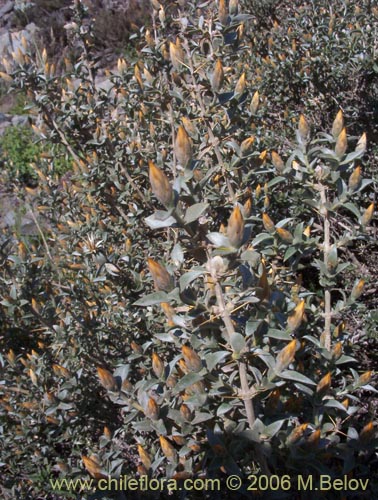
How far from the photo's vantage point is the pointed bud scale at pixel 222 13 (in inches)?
68.6

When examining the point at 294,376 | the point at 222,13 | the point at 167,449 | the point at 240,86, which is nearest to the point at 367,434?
the point at 294,376

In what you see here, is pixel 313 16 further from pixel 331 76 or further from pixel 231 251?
pixel 231 251

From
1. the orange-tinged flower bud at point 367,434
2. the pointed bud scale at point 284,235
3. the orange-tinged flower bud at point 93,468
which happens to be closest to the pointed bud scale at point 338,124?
the pointed bud scale at point 284,235

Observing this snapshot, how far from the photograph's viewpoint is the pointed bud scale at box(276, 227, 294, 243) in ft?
4.99

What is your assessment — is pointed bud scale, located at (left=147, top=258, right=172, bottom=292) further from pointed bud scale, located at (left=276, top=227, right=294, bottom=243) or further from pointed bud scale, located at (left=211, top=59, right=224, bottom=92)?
pointed bud scale, located at (left=211, top=59, right=224, bottom=92)

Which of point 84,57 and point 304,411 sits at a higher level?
point 84,57

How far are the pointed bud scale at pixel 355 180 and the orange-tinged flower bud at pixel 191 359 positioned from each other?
2.02 feet

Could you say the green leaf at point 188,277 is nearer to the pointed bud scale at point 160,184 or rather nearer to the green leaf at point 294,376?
the pointed bud scale at point 160,184

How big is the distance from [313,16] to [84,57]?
1.73 meters

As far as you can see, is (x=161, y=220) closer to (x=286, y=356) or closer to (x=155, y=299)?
(x=155, y=299)

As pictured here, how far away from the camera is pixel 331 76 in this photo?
3398mm

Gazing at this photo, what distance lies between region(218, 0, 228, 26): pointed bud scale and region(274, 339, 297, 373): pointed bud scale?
3.69 feet

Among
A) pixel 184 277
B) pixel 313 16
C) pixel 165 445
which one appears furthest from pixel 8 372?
pixel 313 16

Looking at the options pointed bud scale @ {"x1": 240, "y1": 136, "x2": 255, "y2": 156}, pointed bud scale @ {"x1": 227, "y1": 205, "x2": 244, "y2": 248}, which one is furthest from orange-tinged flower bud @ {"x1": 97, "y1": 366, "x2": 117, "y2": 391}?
pointed bud scale @ {"x1": 240, "y1": 136, "x2": 255, "y2": 156}
